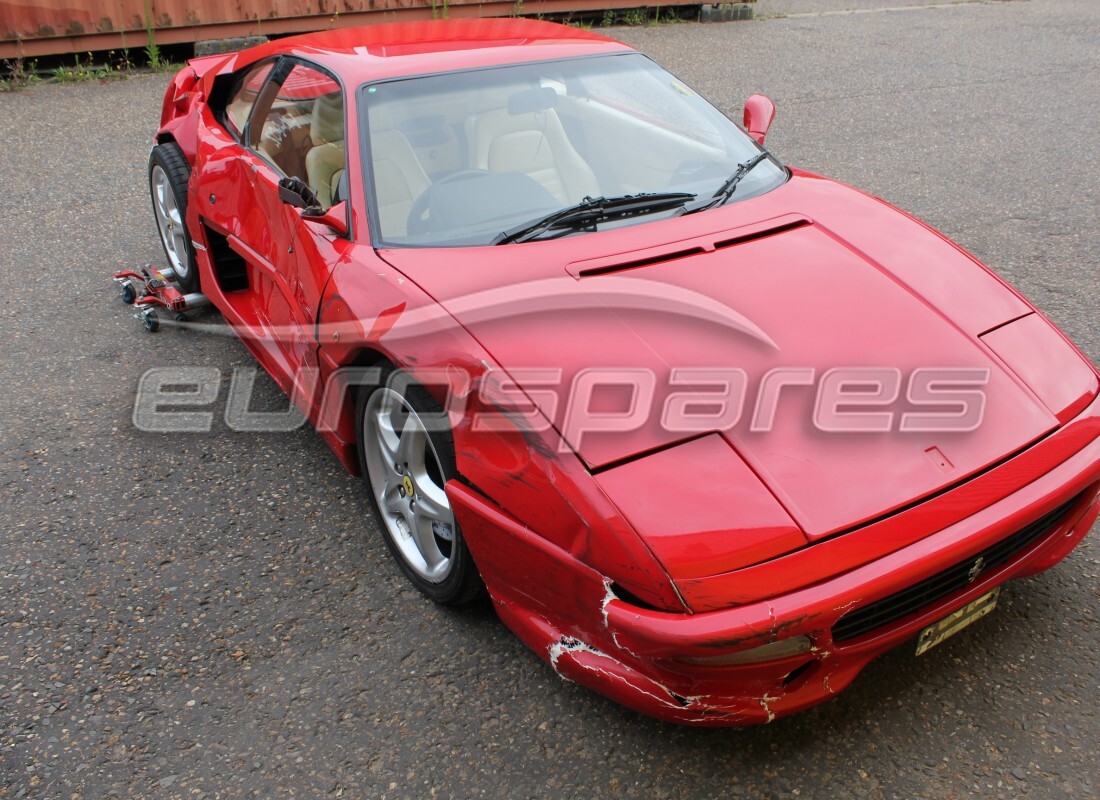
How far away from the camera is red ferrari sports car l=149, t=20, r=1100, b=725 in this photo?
182cm

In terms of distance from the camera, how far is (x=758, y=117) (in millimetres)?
3373

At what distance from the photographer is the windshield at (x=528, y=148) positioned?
102 inches

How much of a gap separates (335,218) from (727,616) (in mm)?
1617

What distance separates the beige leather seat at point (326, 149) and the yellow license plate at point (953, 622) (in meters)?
2.02

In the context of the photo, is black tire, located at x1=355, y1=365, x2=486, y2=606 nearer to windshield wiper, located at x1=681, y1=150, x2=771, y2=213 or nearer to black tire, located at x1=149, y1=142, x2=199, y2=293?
windshield wiper, located at x1=681, y1=150, x2=771, y2=213

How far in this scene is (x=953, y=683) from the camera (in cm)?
223

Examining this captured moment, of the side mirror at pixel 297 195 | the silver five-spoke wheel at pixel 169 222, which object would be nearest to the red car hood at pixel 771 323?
the side mirror at pixel 297 195

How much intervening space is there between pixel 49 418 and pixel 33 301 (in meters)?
1.20

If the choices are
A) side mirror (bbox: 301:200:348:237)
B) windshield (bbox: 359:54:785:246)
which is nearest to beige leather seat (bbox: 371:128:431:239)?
windshield (bbox: 359:54:785:246)

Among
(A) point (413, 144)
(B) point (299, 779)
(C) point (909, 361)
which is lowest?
(B) point (299, 779)

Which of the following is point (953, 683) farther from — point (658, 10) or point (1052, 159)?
point (658, 10)

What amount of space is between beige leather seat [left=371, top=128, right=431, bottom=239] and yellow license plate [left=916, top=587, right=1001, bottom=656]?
1675 millimetres

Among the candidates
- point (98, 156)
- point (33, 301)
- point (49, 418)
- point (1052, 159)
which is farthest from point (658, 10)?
point (49, 418)

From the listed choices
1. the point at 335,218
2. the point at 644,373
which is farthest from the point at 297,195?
the point at 644,373
